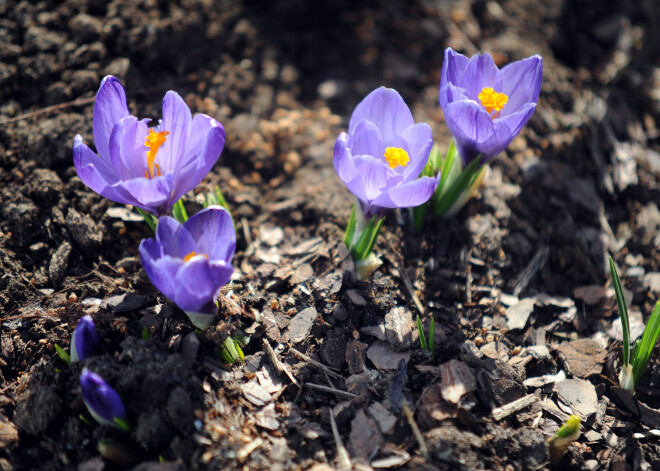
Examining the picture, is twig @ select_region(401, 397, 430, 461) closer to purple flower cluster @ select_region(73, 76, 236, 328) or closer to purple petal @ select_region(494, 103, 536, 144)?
purple flower cluster @ select_region(73, 76, 236, 328)

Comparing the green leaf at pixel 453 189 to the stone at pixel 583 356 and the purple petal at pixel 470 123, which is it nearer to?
the purple petal at pixel 470 123

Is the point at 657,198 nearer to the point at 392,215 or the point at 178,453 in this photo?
the point at 392,215

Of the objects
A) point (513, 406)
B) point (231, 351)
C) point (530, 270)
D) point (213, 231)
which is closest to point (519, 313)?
point (530, 270)

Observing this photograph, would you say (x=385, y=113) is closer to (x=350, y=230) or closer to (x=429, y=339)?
(x=350, y=230)

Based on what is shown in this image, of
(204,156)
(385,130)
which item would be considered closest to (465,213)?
(385,130)

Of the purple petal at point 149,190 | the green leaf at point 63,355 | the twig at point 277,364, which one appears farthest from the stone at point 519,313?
the green leaf at point 63,355
